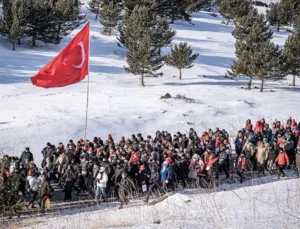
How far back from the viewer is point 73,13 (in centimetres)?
5606

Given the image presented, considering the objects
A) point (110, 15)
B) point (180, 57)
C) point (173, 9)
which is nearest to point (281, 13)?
point (173, 9)

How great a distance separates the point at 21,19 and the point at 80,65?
110 ft

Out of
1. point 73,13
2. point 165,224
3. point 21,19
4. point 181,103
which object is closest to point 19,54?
point 21,19

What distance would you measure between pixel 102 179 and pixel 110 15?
4771cm

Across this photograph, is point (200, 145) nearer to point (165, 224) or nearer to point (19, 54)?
point (165, 224)

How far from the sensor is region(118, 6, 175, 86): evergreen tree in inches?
1654

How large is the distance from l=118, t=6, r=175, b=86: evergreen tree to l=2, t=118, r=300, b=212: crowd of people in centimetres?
2222

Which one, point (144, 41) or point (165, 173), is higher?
point (144, 41)

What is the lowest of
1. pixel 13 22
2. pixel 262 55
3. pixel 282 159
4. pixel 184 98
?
pixel 184 98

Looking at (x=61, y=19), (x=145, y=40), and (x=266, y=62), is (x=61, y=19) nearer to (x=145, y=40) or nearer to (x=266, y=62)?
(x=145, y=40)

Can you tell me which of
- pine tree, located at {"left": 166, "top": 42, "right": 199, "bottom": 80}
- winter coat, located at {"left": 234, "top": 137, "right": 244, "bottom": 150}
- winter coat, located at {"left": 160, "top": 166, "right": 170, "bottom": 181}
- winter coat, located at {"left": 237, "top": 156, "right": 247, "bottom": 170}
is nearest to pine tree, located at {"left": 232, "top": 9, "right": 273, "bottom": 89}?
pine tree, located at {"left": 166, "top": 42, "right": 199, "bottom": 80}

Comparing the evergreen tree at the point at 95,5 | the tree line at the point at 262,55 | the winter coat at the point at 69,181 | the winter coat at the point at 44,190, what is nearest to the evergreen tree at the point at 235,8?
the tree line at the point at 262,55

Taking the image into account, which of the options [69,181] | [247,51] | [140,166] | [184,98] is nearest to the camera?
[69,181]

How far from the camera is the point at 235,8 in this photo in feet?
247
